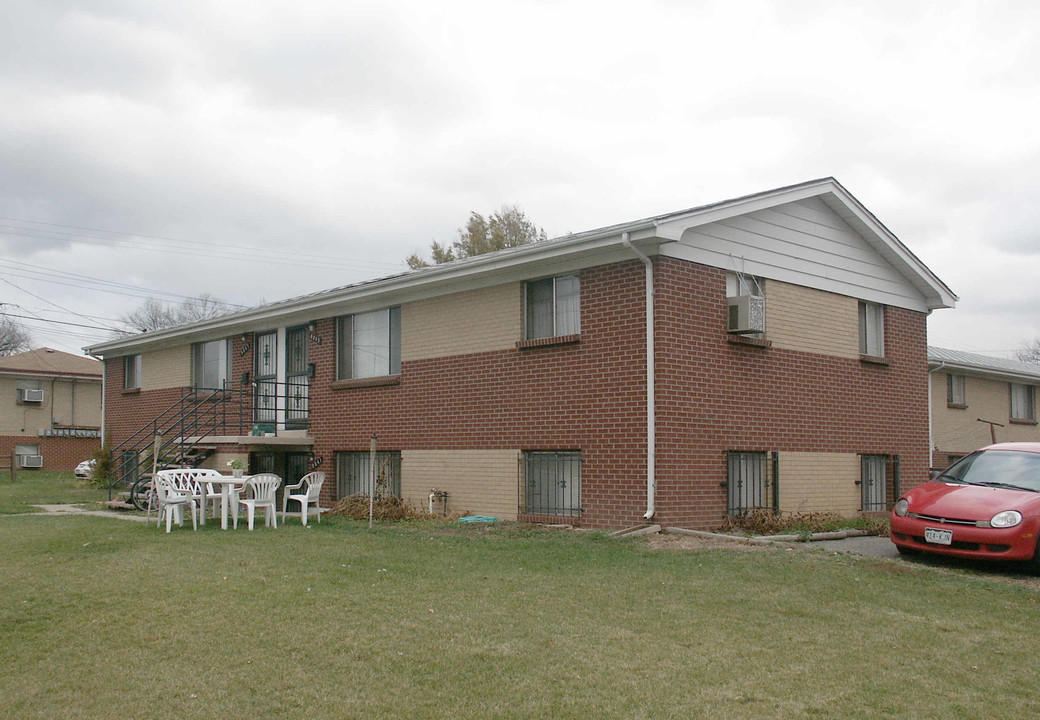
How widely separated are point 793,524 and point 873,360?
4.01 m

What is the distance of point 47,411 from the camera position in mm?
39656

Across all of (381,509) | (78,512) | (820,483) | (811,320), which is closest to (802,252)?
(811,320)

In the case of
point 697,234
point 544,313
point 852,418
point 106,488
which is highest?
point 697,234

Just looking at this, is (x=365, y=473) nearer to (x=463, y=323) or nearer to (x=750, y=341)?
(x=463, y=323)

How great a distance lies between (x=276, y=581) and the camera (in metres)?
8.46

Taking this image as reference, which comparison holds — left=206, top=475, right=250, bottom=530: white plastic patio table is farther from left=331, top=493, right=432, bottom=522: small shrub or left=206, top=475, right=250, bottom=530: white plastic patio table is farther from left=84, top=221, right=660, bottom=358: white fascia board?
left=84, top=221, right=660, bottom=358: white fascia board

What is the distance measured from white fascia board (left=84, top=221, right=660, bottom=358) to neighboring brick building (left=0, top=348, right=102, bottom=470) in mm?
A: 19938

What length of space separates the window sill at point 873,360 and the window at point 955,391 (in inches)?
403

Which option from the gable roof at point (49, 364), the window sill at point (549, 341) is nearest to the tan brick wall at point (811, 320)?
the window sill at point (549, 341)

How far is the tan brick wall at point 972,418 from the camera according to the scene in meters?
25.0

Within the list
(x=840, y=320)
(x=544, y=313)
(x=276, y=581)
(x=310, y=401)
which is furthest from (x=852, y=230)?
(x=276, y=581)

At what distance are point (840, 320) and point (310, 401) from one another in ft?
32.4

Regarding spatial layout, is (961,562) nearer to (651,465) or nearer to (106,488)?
(651,465)

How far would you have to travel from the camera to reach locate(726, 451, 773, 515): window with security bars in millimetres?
13406
